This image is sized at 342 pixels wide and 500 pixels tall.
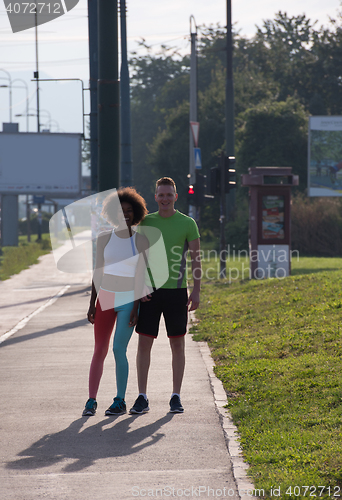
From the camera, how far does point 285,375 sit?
6.57 meters

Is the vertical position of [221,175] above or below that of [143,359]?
above

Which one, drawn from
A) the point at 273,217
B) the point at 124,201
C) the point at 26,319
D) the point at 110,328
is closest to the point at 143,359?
the point at 110,328

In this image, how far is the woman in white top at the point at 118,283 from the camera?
18.6 feet

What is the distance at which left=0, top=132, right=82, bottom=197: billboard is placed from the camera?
3694cm

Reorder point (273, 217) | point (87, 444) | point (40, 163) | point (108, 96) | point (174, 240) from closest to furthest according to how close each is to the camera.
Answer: point (87, 444), point (174, 240), point (108, 96), point (273, 217), point (40, 163)

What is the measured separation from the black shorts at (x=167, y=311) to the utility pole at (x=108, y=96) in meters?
4.81

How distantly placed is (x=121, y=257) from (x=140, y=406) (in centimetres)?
124

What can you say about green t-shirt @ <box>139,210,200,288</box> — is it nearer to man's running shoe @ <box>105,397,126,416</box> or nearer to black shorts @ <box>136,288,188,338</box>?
black shorts @ <box>136,288,188,338</box>

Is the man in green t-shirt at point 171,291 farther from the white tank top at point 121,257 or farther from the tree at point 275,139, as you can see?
the tree at point 275,139

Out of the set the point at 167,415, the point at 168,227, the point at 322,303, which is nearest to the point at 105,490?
the point at 167,415

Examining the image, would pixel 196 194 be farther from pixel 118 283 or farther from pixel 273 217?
pixel 118 283

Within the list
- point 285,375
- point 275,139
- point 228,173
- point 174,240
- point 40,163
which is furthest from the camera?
point 40,163

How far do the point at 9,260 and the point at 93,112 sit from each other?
10658 millimetres

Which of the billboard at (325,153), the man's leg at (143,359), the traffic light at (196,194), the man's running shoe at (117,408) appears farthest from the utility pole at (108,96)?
the billboard at (325,153)
